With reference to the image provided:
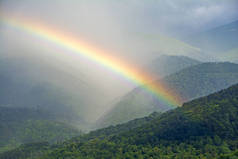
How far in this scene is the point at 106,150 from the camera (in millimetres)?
59125

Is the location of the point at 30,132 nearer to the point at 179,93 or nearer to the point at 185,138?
the point at 179,93

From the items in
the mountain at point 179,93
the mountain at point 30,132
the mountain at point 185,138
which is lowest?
the mountain at point 185,138

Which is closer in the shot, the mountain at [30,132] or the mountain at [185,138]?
the mountain at [185,138]

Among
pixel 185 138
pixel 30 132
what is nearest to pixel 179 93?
pixel 30 132

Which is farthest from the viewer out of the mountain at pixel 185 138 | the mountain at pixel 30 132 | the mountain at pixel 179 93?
the mountain at pixel 179 93

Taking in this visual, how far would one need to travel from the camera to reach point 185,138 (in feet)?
177

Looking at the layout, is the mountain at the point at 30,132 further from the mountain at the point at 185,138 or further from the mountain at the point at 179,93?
the mountain at the point at 185,138

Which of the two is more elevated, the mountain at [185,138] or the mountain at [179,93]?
the mountain at [179,93]

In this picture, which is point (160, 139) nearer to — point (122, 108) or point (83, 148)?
point (83, 148)

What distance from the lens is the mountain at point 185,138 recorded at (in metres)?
49.4

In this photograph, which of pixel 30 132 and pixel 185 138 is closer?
pixel 185 138

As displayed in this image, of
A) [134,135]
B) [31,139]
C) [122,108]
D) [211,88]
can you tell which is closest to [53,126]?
[31,139]

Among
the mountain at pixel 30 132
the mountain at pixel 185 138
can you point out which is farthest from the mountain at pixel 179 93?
the mountain at pixel 185 138

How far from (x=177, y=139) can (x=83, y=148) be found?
23361 mm
